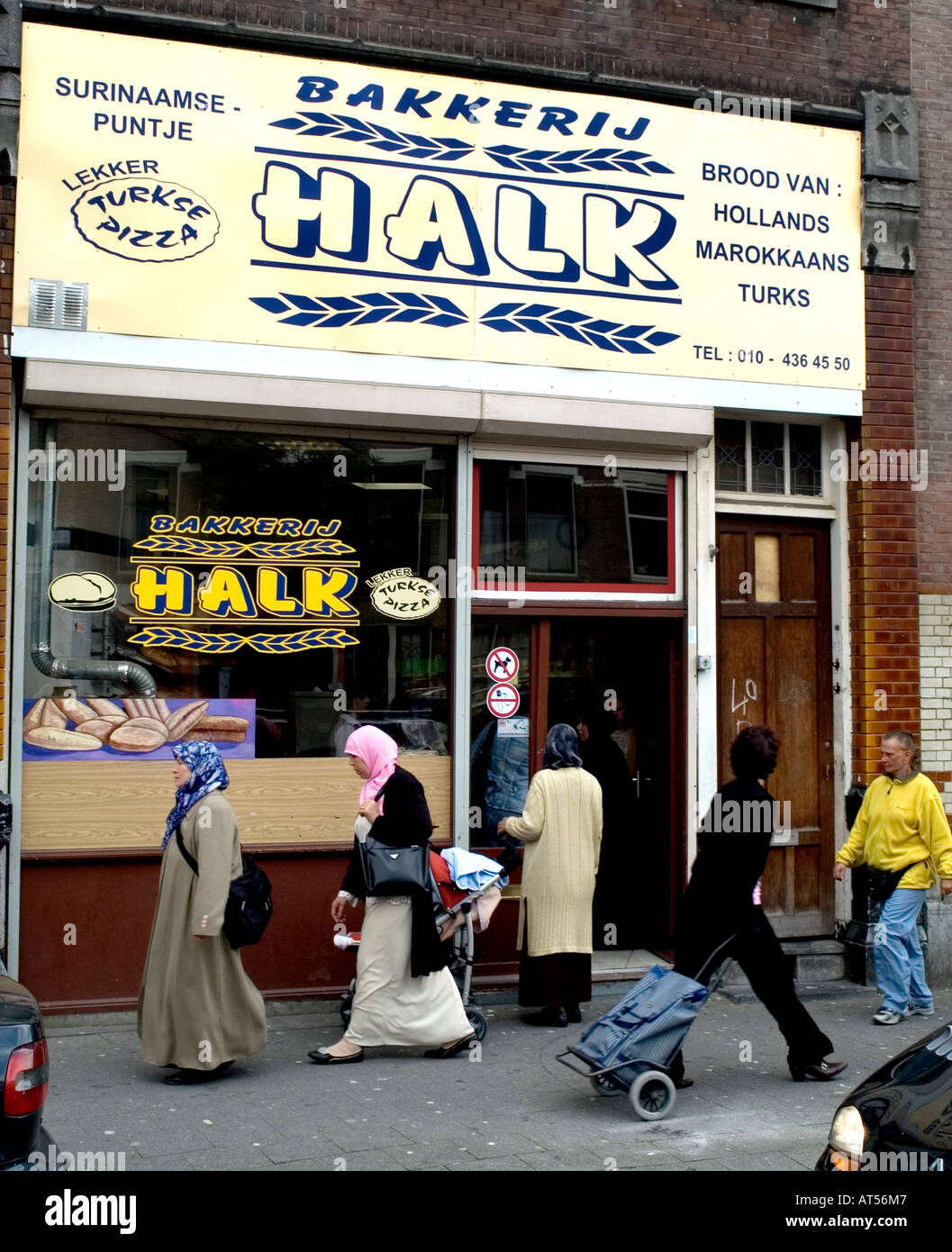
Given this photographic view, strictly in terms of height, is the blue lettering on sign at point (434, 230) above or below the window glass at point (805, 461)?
above

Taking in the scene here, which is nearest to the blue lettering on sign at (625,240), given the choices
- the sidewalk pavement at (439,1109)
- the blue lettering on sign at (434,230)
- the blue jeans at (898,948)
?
the blue lettering on sign at (434,230)

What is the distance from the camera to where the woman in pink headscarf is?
23.9ft

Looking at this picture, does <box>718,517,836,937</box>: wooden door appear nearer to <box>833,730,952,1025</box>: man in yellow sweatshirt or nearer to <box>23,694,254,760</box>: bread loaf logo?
<box>833,730,952,1025</box>: man in yellow sweatshirt

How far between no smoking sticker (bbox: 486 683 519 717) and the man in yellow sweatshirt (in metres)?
2.42

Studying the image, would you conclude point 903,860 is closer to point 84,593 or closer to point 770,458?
point 770,458

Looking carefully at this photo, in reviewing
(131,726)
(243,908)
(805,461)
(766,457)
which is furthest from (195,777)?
(805,461)

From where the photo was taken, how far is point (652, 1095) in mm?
6547

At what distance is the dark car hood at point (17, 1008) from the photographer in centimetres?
418

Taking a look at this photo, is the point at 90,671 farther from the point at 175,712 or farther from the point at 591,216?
the point at 591,216

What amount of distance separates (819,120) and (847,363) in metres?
1.87

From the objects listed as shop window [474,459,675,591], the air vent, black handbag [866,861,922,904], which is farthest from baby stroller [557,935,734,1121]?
the air vent

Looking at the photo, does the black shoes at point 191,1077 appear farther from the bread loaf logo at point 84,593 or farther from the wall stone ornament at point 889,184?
the wall stone ornament at point 889,184

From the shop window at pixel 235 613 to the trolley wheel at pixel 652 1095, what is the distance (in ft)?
9.20
